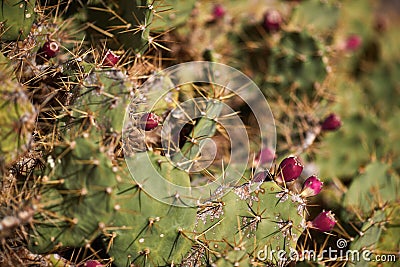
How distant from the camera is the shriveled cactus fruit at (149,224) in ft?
5.25

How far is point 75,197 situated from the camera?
1560mm

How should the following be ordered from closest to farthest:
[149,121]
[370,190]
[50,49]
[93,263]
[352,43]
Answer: [93,263], [149,121], [50,49], [370,190], [352,43]

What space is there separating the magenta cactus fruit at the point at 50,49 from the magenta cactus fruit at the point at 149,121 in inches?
18.9

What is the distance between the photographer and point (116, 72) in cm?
172

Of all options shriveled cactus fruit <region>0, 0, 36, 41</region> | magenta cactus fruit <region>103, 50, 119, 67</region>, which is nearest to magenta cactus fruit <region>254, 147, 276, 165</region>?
magenta cactus fruit <region>103, 50, 119, 67</region>

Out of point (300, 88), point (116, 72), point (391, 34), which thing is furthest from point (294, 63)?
point (391, 34)

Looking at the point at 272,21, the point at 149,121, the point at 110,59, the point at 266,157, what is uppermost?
the point at 110,59

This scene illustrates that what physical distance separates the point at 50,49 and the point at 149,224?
85cm

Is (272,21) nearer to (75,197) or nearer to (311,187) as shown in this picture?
(311,187)

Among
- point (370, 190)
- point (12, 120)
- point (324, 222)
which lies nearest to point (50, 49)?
point (12, 120)

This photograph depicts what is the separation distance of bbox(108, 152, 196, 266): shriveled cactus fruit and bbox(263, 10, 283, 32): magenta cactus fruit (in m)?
1.61

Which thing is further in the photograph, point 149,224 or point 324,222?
point 324,222

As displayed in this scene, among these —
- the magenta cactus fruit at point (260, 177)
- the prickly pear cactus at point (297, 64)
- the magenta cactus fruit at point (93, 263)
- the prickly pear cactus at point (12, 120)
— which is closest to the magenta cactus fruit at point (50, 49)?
the prickly pear cactus at point (12, 120)

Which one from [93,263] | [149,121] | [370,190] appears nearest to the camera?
[93,263]
